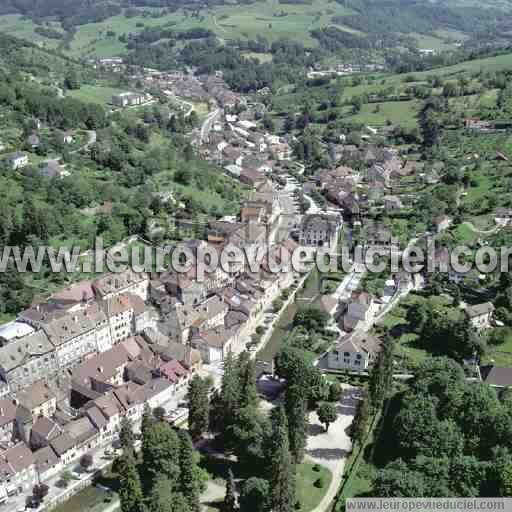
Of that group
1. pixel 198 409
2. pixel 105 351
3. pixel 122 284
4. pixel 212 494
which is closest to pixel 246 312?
pixel 122 284

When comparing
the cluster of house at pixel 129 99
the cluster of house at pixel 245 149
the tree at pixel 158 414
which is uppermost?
the cluster of house at pixel 129 99

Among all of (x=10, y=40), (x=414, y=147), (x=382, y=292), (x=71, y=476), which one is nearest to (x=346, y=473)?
(x=71, y=476)

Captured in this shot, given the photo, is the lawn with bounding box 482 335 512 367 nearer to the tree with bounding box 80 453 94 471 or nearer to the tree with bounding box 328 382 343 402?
the tree with bounding box 328 382 343 402

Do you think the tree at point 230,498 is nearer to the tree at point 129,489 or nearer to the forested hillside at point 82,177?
the tree at point 129,489

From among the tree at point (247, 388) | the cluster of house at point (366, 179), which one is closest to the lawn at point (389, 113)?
the cluster of house at point (366, 179)

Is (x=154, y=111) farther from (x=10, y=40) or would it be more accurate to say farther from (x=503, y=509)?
(x=503, y=509)

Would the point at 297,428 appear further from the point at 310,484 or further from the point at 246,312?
the point at 246,312
